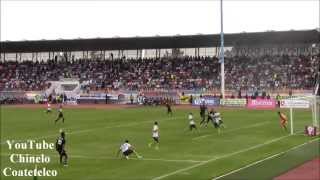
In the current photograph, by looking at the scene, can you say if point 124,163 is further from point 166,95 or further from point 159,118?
point 166,95

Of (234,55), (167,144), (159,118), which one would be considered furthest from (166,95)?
(167,144)

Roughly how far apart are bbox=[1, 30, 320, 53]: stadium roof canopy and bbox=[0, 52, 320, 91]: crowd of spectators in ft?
9.45

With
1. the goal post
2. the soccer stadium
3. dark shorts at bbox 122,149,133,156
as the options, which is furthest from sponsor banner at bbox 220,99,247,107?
dark shorts at bbox 122,149,133,156

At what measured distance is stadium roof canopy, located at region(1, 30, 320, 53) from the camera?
76012mm

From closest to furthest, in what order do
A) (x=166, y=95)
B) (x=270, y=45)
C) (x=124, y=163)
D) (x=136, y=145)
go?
(x=124, y=163), (x=136, y=145), (x=166, y=95), (x=270, y=45)

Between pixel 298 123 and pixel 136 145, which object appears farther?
pixel 298 123

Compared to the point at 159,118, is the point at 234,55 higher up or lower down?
higher up

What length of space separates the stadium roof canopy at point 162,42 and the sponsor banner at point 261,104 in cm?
1373

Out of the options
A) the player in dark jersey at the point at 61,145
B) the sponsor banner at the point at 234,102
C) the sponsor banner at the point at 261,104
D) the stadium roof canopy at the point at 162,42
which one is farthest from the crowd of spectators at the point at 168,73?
the player in dark jersey at the point at 61,145

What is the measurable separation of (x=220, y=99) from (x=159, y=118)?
48.8 feet

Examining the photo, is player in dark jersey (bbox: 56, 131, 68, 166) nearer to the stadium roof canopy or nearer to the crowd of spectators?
the crowd of spectators

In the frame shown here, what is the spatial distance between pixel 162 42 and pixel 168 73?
4.52 meters

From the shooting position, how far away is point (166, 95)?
73312mm

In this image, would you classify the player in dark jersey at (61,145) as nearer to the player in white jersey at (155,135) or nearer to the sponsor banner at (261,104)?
the player in white jersey at (155,135)
